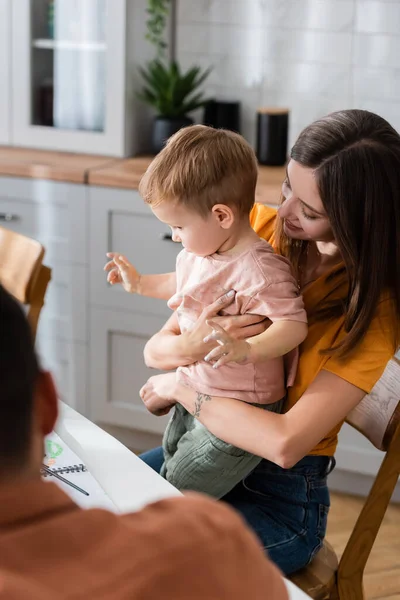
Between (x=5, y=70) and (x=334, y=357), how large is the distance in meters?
2.13

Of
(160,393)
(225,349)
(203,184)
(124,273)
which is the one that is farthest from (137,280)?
(225,349)

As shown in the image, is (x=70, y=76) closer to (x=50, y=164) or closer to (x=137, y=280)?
(x=50, y=164)

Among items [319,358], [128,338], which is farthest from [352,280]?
[128,338]

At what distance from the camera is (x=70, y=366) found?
A: 305cm

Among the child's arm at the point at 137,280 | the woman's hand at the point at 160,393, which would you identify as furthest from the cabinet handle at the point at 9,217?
the woman's hand at the point at 160,393

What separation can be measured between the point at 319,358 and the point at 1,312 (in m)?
0.97

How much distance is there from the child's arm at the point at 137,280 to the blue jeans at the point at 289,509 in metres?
0.38

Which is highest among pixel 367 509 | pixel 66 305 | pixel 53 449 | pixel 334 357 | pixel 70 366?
pixel 334 357

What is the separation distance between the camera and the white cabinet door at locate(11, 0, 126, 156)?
2998mm

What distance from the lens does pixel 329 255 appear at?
158 centimetres

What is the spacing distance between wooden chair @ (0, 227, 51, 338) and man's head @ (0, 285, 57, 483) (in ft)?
3.88

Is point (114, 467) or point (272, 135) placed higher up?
point (272, 135)

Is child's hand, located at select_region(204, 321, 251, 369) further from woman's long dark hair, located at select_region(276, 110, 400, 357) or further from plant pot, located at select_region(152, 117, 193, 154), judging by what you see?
plant pot, located at select_region(152, 117, 193, 154)

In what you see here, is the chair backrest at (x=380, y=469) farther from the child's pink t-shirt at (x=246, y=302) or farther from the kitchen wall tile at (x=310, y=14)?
the kitchen wall tile at (x=310, y=14)
